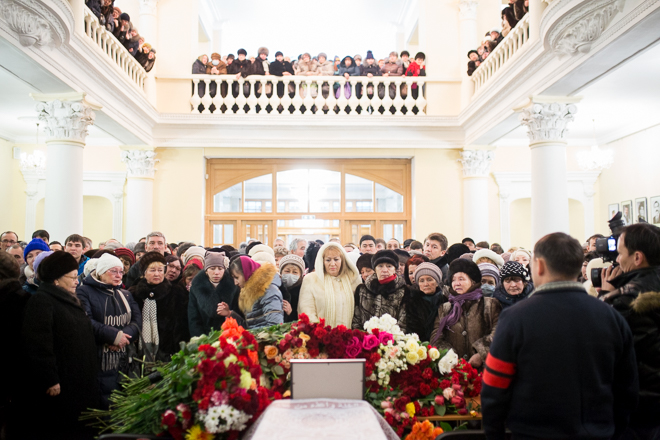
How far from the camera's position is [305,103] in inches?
495

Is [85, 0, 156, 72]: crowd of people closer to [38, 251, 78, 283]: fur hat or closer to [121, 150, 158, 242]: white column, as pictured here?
[121, 150, 158, 242]: white column

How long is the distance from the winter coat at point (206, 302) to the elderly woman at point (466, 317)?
5.85 ft

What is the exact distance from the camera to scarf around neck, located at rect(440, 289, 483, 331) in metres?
3.66

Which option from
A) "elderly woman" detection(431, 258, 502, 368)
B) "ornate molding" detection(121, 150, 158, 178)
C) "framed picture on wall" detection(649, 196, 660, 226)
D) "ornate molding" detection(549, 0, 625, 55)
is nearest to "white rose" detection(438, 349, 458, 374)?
"elderly woman" detection(431, 258, 502, 368)

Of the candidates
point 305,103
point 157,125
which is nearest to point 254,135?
point 305,103

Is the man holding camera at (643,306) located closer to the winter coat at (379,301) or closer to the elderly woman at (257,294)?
the winter coat at (379,301)

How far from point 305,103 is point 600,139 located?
8.13 m

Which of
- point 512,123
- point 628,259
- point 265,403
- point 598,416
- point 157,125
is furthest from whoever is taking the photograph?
point 157,125

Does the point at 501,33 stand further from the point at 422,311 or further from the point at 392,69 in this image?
the point at 422,311

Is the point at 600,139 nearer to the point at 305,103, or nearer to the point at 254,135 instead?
the point at 305,103

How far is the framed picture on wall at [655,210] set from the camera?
11.3 metres

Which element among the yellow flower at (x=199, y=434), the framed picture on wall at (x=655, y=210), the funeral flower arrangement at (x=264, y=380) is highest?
the framed picture on wall at (x=655, y=210)

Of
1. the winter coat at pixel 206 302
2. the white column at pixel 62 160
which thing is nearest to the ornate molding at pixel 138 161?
the white column at pixel 62 160

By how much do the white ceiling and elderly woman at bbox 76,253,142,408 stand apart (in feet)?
23.3
